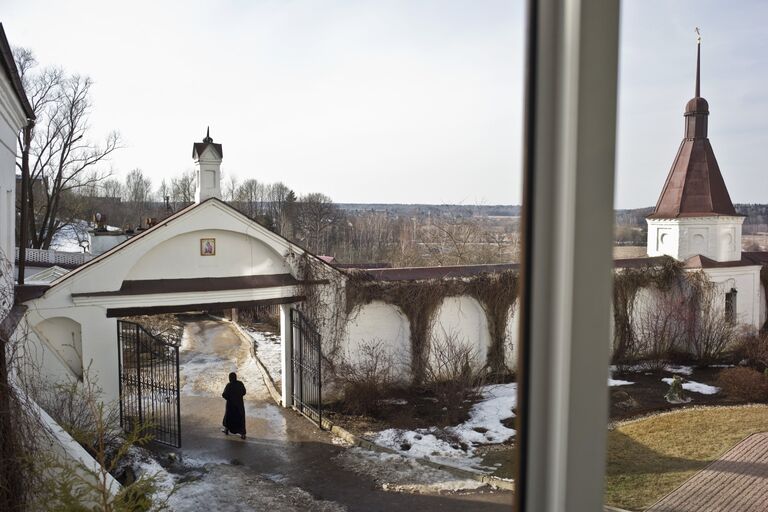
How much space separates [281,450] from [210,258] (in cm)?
168

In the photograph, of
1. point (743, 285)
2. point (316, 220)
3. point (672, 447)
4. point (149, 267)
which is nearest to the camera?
point (672, 447)

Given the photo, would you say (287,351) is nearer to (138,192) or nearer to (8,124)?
(8,124)

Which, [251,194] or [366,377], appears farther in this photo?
[251,194]

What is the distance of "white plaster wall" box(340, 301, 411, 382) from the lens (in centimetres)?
598

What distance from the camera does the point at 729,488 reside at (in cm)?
143

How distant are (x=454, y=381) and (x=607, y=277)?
5.40 meters

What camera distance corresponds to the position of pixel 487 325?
6469 mm

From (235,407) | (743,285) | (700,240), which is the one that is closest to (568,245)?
(743,285)

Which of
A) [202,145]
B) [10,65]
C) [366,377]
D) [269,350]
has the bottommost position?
[269,350]

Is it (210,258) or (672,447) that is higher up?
(210,258)

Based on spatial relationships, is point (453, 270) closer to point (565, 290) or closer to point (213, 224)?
point (213, 224)

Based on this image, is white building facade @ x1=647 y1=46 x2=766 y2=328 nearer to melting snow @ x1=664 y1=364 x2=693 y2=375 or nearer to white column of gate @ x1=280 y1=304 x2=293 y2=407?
melting snow @ x1=664 y1=364 x2=693 y2=375

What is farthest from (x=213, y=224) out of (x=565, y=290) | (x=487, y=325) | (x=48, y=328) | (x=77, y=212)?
(x=77, y=212)

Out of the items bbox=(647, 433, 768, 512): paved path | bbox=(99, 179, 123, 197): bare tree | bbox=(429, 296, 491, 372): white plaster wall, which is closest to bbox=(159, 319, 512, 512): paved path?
bbox=(647, 433, 768, 512): paved path
